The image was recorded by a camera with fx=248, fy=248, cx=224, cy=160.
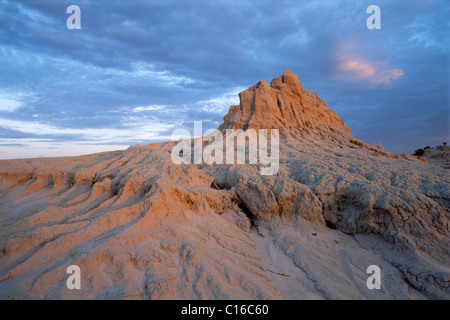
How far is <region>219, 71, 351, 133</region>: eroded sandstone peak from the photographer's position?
8875mm

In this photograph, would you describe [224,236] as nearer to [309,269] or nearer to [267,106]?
[309,269]

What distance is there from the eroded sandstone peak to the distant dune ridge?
2888mm

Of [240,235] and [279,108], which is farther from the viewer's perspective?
[279,108]

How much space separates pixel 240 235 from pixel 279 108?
6.25m

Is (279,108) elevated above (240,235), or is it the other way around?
(279,108)

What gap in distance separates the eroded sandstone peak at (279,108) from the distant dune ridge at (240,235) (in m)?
2.89

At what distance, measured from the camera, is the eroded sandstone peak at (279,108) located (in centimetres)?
888

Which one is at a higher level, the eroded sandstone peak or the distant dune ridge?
the eroded sandstone peak

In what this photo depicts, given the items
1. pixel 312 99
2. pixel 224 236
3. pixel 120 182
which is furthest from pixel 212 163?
pixel 312 99

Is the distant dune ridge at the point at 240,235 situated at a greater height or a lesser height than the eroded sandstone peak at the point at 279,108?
lesser

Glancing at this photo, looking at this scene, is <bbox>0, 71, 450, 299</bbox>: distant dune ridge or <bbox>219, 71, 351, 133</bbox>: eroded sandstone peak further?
<bbox>219, 71, 351, 133</bbox>: eroded sandstone peak

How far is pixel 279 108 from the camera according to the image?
941 cm
